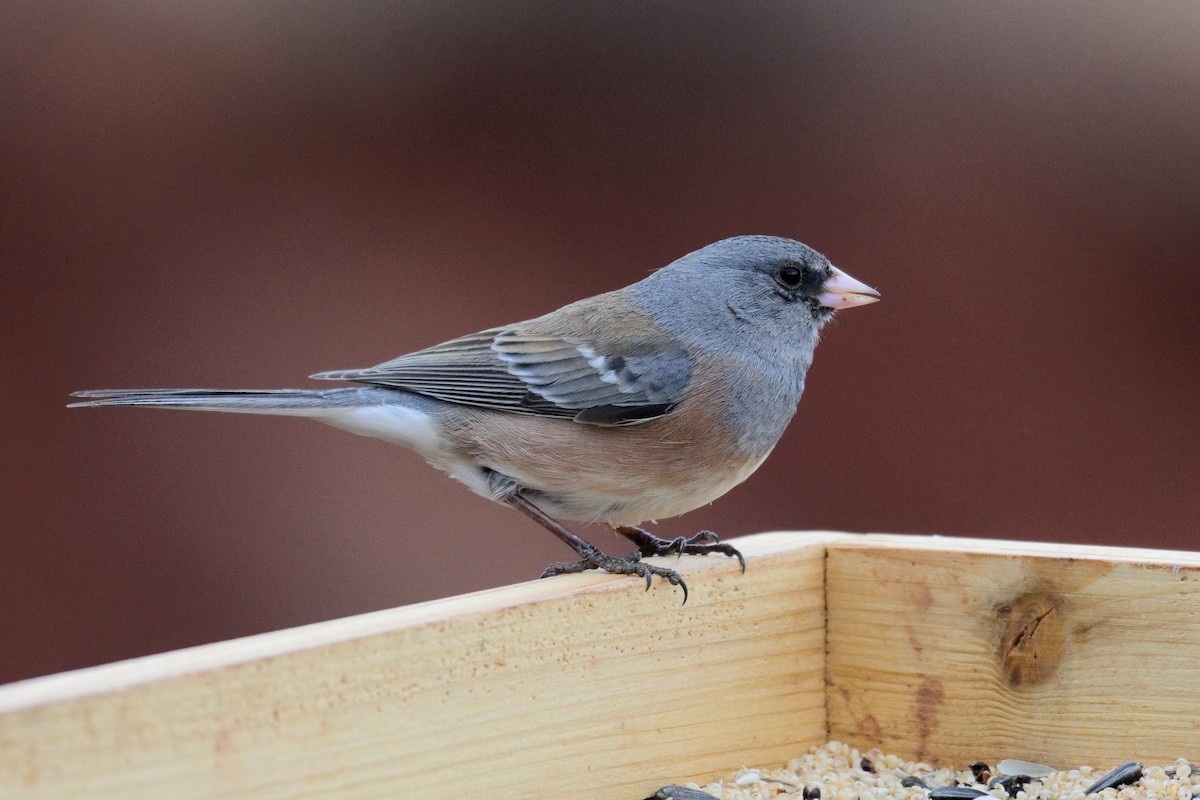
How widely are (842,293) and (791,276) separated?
0.40ft

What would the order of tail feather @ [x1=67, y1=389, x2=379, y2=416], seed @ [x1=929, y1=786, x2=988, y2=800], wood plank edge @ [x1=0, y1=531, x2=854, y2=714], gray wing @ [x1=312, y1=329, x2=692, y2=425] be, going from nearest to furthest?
wood plank edge @ [x1=0, y1=531, x2=854, y2=714] < seed @ [x1=929, y1=786, x2=988, y2=800] < tail feather @ [x1=67, y1=389, x2=379, y2=416] < gray wing @ [x1=312, y1=329, x2=692, y2=425]

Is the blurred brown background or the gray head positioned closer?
the gray head

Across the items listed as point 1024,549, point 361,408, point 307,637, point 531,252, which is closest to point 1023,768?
point 1024,549

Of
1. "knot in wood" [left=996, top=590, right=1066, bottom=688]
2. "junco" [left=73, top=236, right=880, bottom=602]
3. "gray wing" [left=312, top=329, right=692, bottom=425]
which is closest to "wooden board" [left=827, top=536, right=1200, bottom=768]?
"knot in wood" [left=996, top=590, right=1066, bottom=688]

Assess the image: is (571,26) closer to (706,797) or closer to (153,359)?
(153,359)

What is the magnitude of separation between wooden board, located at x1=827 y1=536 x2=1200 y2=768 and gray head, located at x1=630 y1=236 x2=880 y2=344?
66 cm

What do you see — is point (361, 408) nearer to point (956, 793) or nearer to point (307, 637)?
point (307, 637)

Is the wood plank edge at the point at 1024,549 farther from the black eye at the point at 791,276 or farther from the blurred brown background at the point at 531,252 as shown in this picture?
the blurred brown background at the point at 531,252

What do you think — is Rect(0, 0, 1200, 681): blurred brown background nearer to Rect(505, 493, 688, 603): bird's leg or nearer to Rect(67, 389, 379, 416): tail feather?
Rect(67, 389, 379, 416): tail feather

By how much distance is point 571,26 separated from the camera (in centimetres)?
384

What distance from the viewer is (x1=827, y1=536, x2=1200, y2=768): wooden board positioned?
6.64 ft

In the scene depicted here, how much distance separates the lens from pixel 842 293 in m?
2.79

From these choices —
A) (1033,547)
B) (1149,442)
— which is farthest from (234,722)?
(1149,442)

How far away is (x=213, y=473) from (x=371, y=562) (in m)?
0.57
